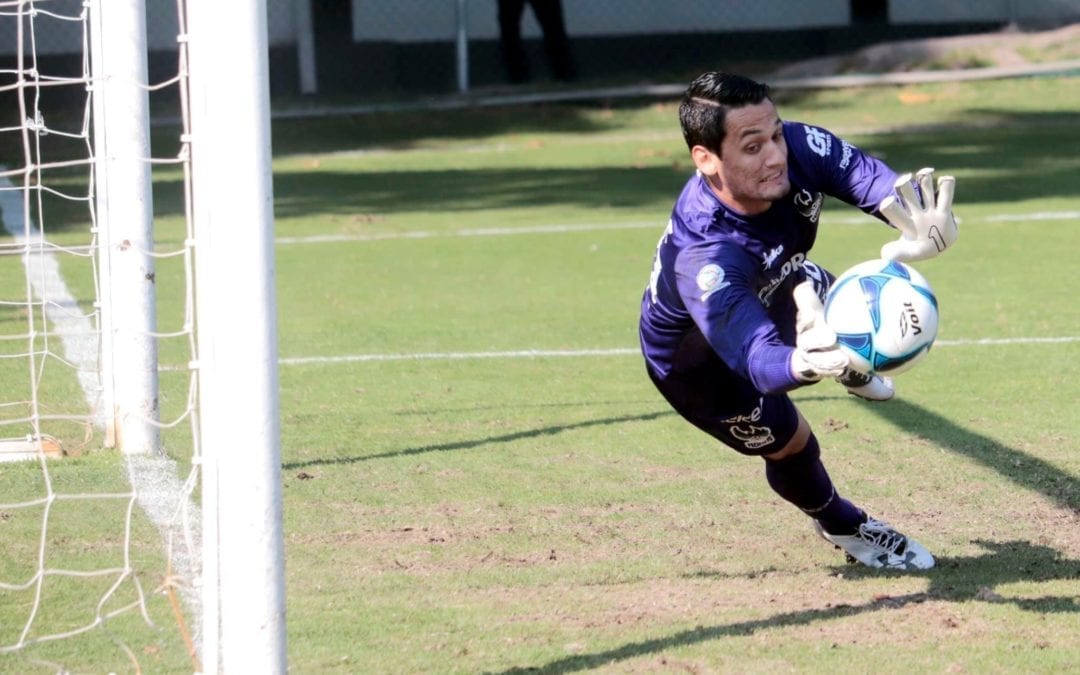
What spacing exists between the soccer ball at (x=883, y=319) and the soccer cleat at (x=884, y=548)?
47.3 inches

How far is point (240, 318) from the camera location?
146 inches

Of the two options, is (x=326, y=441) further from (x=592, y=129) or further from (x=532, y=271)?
(x=592, y=129)

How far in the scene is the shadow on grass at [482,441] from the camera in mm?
6781

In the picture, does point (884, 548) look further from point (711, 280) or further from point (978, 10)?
point (978, 10)

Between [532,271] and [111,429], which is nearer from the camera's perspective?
[111,429]

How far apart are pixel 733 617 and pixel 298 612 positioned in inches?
51.5

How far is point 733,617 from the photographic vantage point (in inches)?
188

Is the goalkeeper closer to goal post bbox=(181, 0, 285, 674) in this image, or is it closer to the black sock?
the black sock

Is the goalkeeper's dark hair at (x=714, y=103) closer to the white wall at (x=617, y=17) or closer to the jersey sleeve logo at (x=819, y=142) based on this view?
the jersey sleeve logo at (x=819, y=142)

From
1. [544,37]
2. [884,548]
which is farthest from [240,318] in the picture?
[544,37]

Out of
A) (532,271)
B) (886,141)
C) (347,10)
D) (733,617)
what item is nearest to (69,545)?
(733,617)

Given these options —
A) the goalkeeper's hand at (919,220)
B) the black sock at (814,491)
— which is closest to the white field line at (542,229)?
the black sock at (814,491)

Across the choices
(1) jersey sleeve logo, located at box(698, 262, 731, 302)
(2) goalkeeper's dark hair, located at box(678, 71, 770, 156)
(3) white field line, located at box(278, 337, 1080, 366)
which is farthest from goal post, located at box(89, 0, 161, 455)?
(1) jersey sleeve logo, located at box(698, 262, 731, 302)

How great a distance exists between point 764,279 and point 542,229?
8.84m
